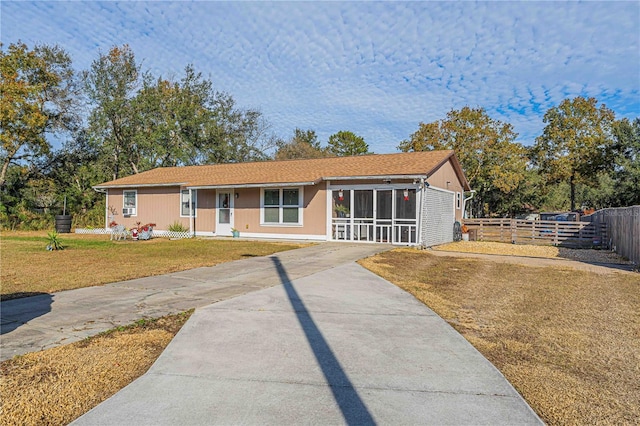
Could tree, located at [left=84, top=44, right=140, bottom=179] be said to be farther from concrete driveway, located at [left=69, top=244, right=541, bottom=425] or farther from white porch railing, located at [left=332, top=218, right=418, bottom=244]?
concrete driveway, located at [left=69, top=244, right=541, bottom=425]

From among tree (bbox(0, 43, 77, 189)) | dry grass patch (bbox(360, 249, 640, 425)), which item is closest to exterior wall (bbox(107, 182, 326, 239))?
dry grass patch (bbox(360, 249, 640, 425))

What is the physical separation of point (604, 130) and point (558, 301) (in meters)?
35.0

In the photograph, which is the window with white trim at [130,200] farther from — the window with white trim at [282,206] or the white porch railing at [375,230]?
the white porch railing at [375,230]

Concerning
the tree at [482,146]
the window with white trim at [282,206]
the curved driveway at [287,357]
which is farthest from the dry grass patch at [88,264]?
the tree at [482,146]

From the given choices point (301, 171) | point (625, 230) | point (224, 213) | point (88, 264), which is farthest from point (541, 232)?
point (88, 264)

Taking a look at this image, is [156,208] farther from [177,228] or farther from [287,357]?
[287,357]

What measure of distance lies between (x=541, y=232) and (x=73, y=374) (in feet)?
66.1

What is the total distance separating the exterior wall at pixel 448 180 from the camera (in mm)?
16752

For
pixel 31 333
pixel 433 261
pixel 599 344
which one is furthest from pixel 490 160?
pixel 31 333

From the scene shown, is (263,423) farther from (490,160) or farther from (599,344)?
(490,160)

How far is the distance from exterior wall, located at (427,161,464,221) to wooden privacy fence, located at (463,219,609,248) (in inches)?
56.7

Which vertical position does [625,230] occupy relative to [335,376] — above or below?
above

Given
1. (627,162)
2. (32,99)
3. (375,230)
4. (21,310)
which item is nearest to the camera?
(21,310)

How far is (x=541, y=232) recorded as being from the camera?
19.3 metres
